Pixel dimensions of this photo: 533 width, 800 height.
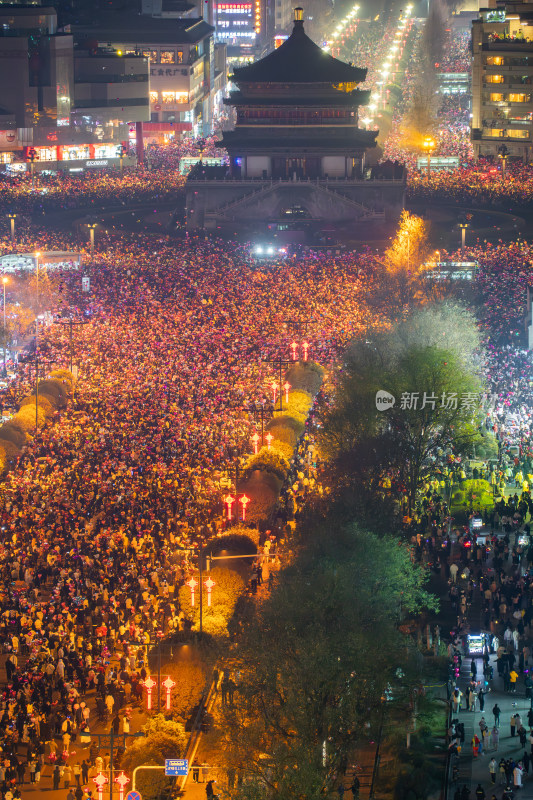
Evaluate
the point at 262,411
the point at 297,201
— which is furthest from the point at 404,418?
the point at 297,201

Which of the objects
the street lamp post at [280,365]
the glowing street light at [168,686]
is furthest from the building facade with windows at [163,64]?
the glowing street light at [168,686]

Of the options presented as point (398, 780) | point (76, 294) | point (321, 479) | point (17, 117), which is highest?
point (17, 117)

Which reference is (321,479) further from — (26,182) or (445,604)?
(26,182)

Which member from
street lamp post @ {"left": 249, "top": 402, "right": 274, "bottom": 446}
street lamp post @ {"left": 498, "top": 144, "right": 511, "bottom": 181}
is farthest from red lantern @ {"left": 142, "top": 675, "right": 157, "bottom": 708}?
street lamp post @ {"left": 498, "top": 144, "right": 511, "bottom": 181}

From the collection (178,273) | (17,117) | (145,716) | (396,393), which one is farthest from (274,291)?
(17,117)

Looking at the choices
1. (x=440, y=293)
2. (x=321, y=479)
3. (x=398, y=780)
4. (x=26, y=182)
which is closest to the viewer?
(x=398, y=780)

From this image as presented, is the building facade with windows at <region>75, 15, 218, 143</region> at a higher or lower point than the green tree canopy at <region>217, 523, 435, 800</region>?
higher

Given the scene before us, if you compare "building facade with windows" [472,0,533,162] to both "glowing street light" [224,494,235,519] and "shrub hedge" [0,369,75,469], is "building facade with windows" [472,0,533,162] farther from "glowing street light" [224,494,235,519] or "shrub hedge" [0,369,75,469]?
"glowing street light" [224,494,235,519]
